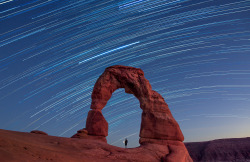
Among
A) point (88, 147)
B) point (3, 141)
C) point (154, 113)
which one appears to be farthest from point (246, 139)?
point (3, 141)

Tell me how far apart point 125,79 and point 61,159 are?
1434 cm

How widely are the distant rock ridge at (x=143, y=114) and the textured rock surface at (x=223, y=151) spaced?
64779mm

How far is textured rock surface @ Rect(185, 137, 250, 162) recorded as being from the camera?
2731 inches

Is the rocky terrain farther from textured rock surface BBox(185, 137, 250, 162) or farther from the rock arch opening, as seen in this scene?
textured rock surface BBox(185, 137, 250, 162)

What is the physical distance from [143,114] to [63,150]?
10668 mm

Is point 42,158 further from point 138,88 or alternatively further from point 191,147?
point 191,147

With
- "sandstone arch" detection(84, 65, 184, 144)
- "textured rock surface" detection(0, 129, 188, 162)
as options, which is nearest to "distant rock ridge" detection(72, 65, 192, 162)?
"sandstone arch" detection(84, 65, 184, 144)

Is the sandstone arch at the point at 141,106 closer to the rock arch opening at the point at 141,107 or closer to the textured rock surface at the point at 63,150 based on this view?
the rock arch opening at the point at 141,107

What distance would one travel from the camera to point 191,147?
84.4 meters

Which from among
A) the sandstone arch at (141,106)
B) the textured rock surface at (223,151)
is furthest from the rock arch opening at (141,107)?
the textured rock surface at (223,151)

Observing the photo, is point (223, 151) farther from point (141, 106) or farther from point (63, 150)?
point (63, 150)

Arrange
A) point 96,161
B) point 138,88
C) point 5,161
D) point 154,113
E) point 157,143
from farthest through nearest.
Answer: point 138,88 → point 154,113 → point 157,143 → point 96,161 → point 5,161

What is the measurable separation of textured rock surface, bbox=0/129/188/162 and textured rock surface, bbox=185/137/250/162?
2728 inches

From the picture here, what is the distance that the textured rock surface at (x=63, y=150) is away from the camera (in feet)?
22.5
